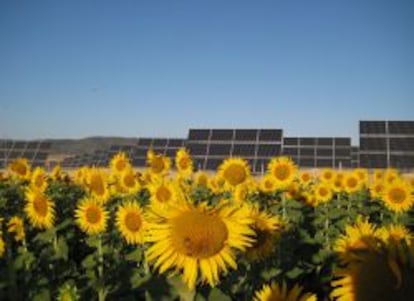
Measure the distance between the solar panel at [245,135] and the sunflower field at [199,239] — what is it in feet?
28.9

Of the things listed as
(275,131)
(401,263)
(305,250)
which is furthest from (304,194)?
(275,131)

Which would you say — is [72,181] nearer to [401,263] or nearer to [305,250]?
[305,250]

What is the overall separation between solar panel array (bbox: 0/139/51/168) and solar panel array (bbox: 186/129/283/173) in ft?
26.5

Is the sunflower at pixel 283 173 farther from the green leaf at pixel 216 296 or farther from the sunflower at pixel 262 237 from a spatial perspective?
the green leaf at pixel 216 296

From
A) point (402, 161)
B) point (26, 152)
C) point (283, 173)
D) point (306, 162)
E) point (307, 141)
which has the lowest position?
point (283, 173)

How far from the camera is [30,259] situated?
6445 mm

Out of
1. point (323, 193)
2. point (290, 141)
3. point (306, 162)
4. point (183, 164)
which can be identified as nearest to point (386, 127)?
point (306, 162)

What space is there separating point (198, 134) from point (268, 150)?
183 inches

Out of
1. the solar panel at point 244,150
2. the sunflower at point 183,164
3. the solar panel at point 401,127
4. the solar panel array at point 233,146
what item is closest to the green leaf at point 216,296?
the sunflower at point 183,164

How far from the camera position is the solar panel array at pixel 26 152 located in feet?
90.3

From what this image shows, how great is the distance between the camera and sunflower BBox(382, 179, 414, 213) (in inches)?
411

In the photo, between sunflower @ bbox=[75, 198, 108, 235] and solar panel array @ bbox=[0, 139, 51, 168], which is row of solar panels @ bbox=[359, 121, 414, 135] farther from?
sunflower @ bbox=[75, 198, 108, 235]

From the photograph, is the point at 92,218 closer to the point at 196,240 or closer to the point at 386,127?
the point at 196,240

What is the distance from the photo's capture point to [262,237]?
4.43m
